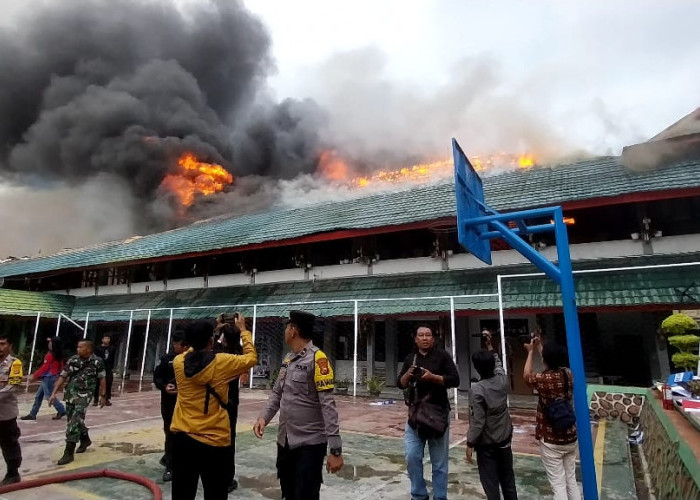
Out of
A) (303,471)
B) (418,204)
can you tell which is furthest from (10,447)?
(418,204)

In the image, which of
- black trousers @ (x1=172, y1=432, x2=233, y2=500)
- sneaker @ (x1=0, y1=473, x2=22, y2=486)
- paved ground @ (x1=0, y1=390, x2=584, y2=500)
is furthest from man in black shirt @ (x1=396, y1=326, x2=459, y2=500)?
sneaker @ (x1=0, y1=473, x2=22, y2=486)

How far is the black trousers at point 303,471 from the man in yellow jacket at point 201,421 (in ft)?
1.46

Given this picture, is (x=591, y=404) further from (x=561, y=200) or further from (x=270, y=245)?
(x=270, y=245)

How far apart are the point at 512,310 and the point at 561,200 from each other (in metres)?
3.48

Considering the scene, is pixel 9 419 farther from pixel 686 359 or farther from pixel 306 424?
pixel 686 359

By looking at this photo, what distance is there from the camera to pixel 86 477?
16.8 ft

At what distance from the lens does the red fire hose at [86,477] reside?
457 centimetres

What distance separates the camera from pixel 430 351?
421 centimetres

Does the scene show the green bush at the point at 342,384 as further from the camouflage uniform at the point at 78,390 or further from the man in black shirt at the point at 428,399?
the man in black shirt at the point at 428,399

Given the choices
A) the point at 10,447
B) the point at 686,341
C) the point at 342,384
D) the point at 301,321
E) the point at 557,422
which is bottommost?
the point at 342,384

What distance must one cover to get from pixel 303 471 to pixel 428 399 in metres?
1.42

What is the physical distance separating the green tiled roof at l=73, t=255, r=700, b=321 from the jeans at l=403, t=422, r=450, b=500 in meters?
7.71

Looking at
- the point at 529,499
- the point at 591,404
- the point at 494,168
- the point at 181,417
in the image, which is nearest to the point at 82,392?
the point at 181,417

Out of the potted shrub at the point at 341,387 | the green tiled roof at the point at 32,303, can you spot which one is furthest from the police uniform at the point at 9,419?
the green tiled roof at the point at 32,303
